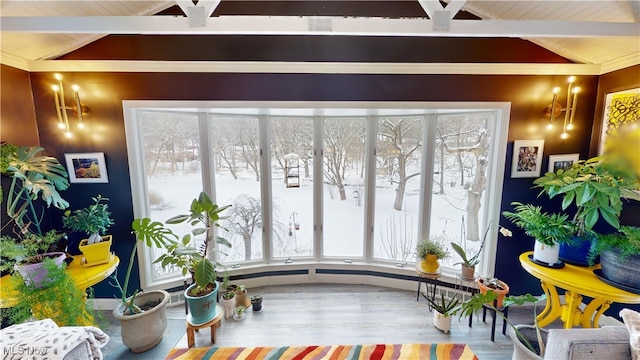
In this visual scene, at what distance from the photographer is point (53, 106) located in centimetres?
246

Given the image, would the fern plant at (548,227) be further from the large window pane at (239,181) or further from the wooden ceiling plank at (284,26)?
the large window pane at (239,181)

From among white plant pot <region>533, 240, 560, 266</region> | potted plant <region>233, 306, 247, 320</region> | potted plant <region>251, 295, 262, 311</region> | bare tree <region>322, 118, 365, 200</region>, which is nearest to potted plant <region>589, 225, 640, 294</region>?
white plant pot <region>533, 240, 560, 266</region>

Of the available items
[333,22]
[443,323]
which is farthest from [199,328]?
[333,22]

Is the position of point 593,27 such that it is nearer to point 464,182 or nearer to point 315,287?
point 464,182

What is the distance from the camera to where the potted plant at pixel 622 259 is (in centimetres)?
183

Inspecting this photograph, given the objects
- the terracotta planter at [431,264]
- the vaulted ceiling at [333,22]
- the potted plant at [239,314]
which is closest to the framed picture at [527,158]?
the vaulted ceiling at [333,22]

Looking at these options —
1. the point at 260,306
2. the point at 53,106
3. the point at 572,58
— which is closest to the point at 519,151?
the point at 572,58

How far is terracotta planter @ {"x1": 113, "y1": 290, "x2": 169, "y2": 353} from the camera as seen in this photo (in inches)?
83.0

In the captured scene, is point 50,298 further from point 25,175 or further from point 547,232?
point 547,232

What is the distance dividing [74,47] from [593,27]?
4279 millimetres

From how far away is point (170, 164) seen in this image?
9.24 feet

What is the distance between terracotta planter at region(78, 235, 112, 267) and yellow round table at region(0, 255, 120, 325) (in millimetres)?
37

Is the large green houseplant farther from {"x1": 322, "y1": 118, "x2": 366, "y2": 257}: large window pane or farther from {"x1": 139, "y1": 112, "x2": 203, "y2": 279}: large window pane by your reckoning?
{"x1": 322, "y1": 118, "x2": 366, "y2": 257}: large window pane

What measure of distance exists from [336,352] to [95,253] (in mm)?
2259
